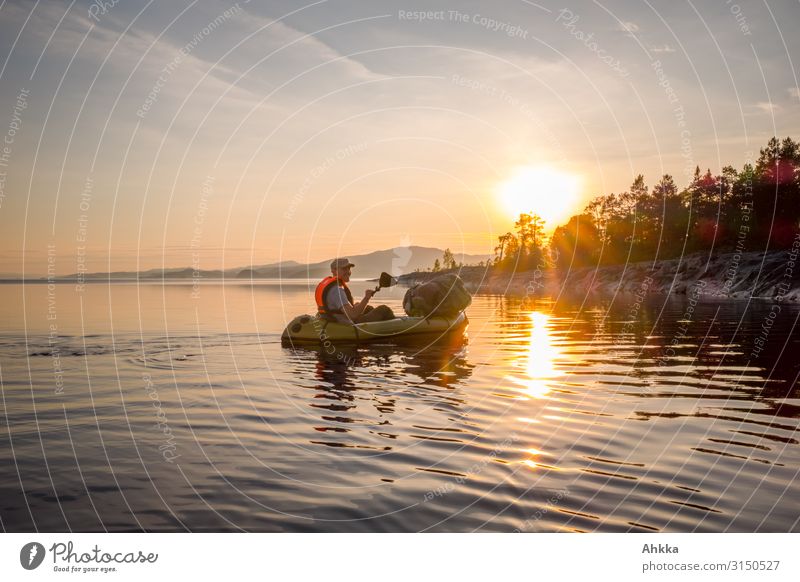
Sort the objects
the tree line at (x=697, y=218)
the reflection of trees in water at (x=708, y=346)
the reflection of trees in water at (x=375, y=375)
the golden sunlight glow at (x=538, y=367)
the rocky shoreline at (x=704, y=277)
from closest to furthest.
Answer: the reflection of trees in water at (x=375, y=375) → the golden sunlight glow at (x=538, y=367) → the reflection of trees in water at (x=708, y=346) → the rocky shoreline at (x=704, y=277) → the tree line at (x=697, y=218)

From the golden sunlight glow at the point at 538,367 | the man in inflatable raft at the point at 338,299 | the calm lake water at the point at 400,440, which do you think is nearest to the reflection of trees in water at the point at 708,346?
the calm lake water at the point at 400,440

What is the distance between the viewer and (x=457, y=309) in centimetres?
2469

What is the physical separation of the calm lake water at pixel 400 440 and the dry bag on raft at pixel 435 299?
400 cm

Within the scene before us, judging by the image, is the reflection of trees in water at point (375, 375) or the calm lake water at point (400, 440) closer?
the calm lake water at point (400, 440)

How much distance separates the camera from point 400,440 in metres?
9.78

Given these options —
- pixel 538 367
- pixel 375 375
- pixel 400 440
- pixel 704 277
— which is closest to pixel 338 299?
pixel 375 375

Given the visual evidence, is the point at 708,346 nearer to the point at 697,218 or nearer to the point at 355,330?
the point at 355,330

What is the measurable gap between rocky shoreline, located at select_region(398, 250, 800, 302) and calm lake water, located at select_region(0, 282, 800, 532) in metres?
18.3

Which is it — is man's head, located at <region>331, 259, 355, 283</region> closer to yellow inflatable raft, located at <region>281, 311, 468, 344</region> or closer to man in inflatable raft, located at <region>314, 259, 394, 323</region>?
man in inflatable raft, located at <region>314, 259, 394, 323</region>

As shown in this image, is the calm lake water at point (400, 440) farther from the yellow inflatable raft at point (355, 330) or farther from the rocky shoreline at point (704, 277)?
the rocky shoreline at point (704, 277)

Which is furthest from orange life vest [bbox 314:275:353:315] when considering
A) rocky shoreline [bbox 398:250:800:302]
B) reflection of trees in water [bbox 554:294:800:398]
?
rocky shoreline [bbox 398:250:800:302]

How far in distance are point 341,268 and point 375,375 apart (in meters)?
5.02

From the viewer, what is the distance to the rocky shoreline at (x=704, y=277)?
5925 cm
